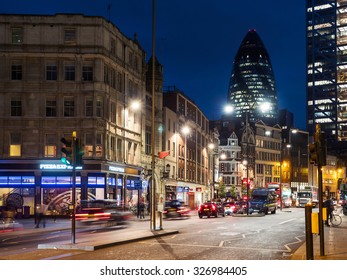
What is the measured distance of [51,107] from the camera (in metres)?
56.4

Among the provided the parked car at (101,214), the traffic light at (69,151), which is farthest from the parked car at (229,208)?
the traffic light at (69,151)

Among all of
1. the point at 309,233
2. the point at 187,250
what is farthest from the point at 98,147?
the point at 309,233

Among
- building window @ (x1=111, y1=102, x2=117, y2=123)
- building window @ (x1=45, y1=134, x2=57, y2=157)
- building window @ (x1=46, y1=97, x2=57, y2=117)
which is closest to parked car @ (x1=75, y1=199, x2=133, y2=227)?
building window @ (x1=45, y1=134, x2=57, y2=157)

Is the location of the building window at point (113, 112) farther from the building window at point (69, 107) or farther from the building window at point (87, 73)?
the building window at point (69, 107)

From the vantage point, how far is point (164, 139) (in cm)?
7356

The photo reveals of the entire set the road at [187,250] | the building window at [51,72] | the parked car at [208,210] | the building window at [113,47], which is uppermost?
the building window at [113,47]

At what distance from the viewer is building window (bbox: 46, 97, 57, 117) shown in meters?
56.2

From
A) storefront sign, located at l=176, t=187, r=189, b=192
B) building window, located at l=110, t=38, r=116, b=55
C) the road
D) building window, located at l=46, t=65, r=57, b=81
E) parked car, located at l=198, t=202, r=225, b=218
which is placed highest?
building window, located at l=110, t=38, r=116, b=55

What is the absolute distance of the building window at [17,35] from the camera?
55844 millimetres

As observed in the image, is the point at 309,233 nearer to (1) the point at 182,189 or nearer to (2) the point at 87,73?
(2) the point at 87,73

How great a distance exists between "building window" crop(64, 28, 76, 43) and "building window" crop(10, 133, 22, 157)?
33.1 ft

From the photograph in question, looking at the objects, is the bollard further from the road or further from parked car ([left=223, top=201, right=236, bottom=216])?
parked car ([left=223, top=201, right=236, bottom=216])

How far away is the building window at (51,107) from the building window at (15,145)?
3438mm

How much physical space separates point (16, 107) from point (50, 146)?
4892mm
